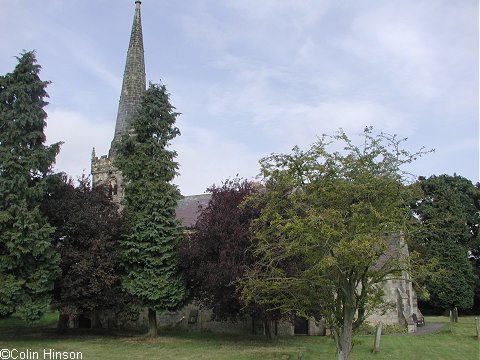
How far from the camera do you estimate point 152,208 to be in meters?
25.8

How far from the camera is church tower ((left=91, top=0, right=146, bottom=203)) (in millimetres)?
40406

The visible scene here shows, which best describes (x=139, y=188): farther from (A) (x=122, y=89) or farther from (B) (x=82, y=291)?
(A) (x=122, y=89)

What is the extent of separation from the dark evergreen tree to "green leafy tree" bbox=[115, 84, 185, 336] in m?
0.84

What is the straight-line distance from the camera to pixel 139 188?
26.0m

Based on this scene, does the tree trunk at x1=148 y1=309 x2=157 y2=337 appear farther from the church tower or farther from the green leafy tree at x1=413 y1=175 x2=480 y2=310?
the green leafy tree at x1=413 y1=175 x2=480 y2=310

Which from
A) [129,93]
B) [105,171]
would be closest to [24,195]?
[129,93]

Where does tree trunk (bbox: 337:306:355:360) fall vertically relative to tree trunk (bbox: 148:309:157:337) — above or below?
above

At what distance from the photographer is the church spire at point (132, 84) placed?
4038cm

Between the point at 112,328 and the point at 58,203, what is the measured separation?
1141 centimetres

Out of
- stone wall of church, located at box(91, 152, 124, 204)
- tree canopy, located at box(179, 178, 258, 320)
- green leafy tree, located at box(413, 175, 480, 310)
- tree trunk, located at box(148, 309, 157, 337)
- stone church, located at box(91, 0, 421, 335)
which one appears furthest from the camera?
green leafy tree, located at box(413, 175, 480, 310)

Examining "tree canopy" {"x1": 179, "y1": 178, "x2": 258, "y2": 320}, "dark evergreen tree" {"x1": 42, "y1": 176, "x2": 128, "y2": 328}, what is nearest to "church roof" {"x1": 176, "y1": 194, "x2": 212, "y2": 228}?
"dark evergreen tree" {"x1": 42, "y1": 176, "x2": 128, "y2": 328}

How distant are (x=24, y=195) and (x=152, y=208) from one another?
656cm

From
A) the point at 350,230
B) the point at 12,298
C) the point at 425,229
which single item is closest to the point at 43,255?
the point at 12,298

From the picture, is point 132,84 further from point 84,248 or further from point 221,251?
point 221,251
